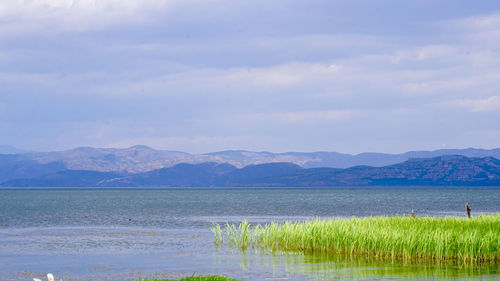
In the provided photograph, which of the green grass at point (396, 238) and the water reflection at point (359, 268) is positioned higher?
the green grass at point (396, 238)

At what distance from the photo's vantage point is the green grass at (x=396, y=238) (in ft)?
131

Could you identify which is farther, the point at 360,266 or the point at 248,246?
the point at 248,246

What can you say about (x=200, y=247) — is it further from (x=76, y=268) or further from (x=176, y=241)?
(x=76, y=268)

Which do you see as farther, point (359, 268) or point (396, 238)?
point (396, 238)

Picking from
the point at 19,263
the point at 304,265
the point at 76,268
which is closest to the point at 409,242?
the point at 304,265

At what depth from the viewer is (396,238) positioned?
139ft

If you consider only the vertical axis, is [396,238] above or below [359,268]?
above

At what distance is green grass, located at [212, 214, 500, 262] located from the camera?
131 feet

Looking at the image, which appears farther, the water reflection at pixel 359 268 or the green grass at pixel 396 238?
the green grass at pixel 396 238

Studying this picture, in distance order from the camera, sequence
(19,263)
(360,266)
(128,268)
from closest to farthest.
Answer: (360,266) → (128,268) → (19,263)

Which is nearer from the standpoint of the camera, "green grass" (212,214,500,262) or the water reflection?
the water reflection

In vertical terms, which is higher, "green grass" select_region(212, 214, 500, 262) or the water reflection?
"green grass" select_region(212, 214, 500, 262)

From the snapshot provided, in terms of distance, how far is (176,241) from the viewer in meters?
62.6

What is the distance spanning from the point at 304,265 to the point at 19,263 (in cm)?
2003
